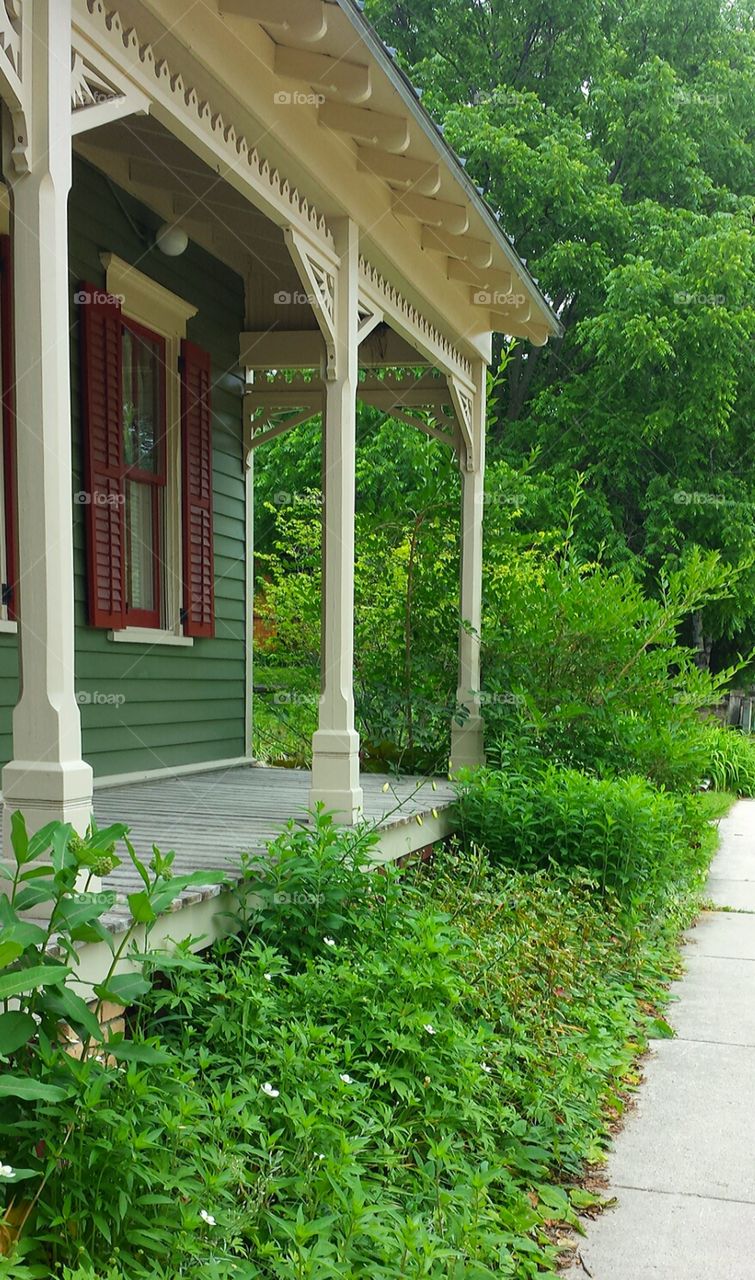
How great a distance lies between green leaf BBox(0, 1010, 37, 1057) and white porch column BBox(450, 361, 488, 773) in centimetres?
580

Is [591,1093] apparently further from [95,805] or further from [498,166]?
[498,166]

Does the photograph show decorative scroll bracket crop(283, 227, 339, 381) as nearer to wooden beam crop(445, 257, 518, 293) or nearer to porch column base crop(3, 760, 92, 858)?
wooden beam crop(445, 257, 518, 293)

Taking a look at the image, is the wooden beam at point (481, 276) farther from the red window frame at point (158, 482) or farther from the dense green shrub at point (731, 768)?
the dense green shrub at point (731, 768)

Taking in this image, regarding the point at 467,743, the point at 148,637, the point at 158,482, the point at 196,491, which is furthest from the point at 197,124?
the point at 467,743

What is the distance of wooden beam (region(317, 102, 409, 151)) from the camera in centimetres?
508

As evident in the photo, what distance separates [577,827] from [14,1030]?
14.9 feet

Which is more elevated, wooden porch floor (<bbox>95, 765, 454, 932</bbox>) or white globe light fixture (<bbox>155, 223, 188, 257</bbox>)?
white globe light fixture (<bbox>155, 223, 188, 257</bbox>)

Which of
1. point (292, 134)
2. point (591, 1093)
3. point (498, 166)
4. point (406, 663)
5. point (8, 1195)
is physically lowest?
point (591, 1093)

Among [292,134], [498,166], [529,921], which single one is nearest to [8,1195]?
[529,921]

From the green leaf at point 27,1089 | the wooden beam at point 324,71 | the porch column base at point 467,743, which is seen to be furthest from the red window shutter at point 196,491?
the green leaf at point 27,1089

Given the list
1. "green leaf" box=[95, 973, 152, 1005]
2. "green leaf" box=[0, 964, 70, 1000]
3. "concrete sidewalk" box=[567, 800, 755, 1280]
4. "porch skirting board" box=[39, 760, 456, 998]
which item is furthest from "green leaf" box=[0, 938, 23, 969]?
"concrete sidewalk" box=[567, 800, 755, 1280]

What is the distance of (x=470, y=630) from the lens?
26.4 ft

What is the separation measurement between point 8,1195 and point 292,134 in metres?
4.17

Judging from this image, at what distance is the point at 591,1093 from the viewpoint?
420 centimetres
